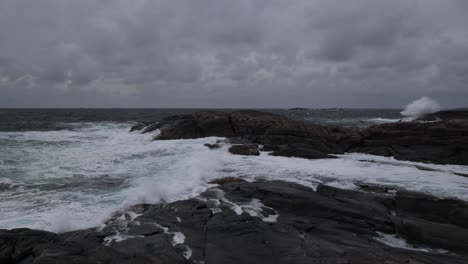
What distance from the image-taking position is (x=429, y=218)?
7941 mm

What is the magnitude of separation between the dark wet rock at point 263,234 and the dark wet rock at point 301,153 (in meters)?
7.38

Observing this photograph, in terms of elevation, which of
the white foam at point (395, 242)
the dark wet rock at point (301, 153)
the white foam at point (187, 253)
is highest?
the dark wet rock at point (301, 153)

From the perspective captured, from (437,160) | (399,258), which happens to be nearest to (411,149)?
(437,160)

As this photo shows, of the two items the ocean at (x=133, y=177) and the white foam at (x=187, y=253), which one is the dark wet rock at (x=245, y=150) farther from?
the white foam at (x=187, y=253)

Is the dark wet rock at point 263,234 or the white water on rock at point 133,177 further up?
the dark wet rock at point 263,234

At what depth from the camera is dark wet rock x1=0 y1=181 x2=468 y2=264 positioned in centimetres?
554

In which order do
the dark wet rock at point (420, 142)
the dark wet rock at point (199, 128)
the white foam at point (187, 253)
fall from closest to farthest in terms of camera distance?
1. the white foam at point (187, 253)
2. the dark wet rock at point (420, 142)
3. the dark wet rock at point (199, 128)

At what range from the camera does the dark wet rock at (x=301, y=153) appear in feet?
55.5

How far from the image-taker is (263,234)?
21.9ft

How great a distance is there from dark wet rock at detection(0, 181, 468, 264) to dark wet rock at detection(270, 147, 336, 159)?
7378 millimetres

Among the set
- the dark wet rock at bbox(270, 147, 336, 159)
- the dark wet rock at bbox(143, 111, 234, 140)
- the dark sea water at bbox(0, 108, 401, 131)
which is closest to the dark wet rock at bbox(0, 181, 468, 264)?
the dark wet rock at bbox(270, 147, 336, 159)

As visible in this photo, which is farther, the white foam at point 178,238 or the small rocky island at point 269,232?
the white foam at point 178,238

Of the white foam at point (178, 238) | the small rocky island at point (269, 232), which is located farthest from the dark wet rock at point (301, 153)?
the white foam at point (178, 238)

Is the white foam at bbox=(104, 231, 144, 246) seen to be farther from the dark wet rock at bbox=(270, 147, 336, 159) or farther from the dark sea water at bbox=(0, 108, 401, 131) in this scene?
the dark sea water at bbox=(0, 108, 401, 131)
